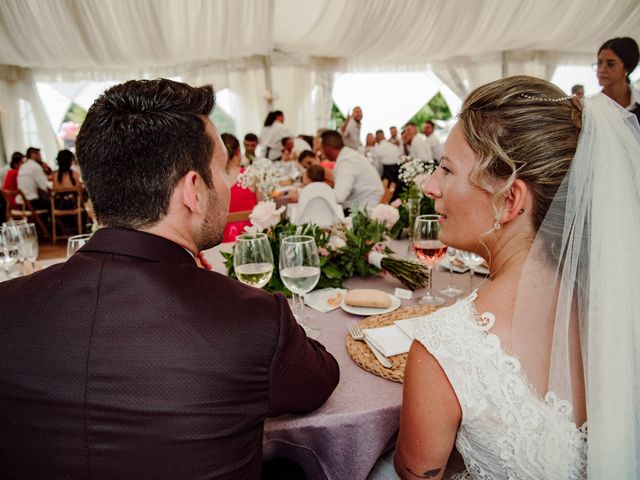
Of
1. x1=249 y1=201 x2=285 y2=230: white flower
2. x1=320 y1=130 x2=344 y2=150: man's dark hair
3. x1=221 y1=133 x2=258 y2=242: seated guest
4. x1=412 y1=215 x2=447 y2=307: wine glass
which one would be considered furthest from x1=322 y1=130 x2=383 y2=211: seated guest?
x1=412 y1=215 x2=447 y2=307: wine glass

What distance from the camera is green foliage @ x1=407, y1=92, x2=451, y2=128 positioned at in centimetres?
1362

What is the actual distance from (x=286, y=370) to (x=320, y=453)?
1.22ft

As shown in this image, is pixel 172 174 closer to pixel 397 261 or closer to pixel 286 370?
pixel 286 370

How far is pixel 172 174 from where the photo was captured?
1.02m

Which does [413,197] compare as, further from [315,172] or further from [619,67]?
[619,67]

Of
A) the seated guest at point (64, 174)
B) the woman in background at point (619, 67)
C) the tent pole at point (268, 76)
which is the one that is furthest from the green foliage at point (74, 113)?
the woman in background at point (619, 67)

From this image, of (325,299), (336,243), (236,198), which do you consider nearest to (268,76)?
(236,198)

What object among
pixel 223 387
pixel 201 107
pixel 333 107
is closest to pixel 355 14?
pixel 333 107

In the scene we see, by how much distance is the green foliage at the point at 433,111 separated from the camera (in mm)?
13617

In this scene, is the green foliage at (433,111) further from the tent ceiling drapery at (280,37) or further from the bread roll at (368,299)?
the bread roll at (368,299)

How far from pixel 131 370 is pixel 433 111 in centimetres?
1424

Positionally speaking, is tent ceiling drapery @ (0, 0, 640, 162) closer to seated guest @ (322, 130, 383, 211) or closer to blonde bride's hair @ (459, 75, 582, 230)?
seated guest @ (322, 130, 383, 211)

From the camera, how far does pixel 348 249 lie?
1967 millimetres

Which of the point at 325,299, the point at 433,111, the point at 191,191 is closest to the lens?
the point at 191,191
